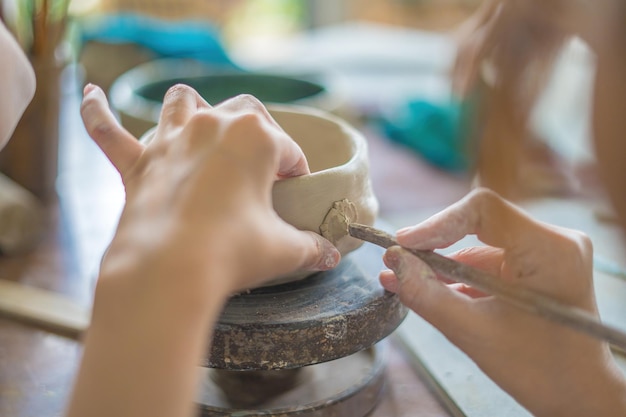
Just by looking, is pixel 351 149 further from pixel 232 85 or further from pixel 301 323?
pixel 232 85

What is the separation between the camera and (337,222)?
29.3 inches

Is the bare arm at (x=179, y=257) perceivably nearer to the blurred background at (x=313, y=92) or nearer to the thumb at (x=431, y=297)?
the thumb at (x=431, y=297)

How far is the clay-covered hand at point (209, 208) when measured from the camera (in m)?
0.53

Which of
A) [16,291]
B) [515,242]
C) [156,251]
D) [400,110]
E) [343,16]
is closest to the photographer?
[156,251]

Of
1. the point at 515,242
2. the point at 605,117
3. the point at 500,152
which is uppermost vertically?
the point at 605,117

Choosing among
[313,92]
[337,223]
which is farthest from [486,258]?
[313,92]

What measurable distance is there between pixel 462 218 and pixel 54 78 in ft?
3.09

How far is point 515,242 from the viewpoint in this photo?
0.65 m

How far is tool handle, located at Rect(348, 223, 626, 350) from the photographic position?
0.59m

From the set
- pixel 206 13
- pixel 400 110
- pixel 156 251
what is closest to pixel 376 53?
pixel 400 110

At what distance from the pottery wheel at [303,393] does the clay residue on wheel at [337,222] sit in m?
0.19

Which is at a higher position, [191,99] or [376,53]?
[191,99]

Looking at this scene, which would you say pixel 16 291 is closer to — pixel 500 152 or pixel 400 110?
pixel 500 152

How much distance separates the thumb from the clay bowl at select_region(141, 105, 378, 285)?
94mm
